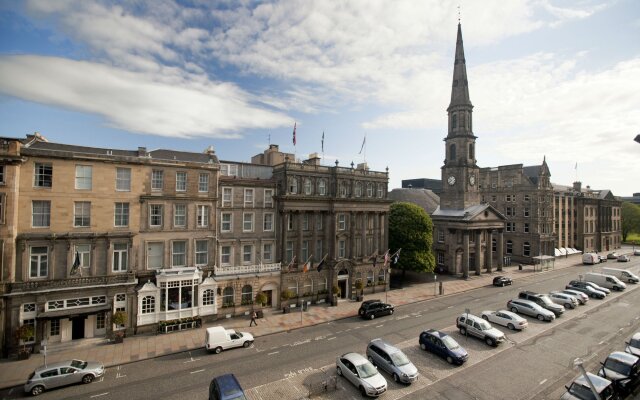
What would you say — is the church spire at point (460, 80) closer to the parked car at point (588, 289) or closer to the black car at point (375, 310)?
the parked car at point (588, 289)

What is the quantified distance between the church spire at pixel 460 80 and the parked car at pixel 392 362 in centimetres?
4847

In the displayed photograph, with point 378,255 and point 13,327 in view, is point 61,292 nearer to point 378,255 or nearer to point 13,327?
point 13,327

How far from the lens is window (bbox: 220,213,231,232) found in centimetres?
3484

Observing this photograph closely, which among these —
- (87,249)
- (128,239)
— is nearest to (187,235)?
(128,239)

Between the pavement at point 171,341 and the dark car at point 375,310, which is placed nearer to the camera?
the pavement at point 171,341

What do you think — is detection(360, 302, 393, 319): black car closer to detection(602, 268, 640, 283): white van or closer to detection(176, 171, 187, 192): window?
detection(176, 171, 187, 192): window

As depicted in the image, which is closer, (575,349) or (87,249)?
(575,349)

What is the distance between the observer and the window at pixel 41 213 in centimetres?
2645

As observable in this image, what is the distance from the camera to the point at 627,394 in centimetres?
1992

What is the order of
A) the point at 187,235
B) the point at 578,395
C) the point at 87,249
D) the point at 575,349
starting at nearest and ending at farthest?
1. the point at 578,395
2. the point at 575,349
3. the point at 87,249
4. the point at 187,235

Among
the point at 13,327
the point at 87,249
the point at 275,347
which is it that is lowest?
the point at 275,347

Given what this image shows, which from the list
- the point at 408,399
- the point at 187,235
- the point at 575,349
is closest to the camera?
the point at 408,399

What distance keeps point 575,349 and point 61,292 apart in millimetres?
43810

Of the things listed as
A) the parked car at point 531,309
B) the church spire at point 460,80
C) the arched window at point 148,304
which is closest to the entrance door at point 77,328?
the arched window at point 148,304
